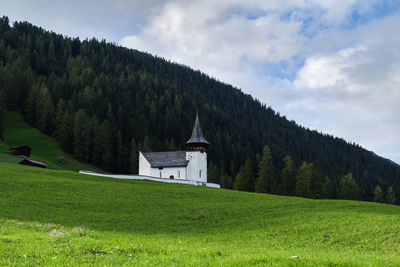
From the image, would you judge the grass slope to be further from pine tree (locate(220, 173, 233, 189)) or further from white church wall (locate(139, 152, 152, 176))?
pine tree (locate(220, 173, 233, 189))

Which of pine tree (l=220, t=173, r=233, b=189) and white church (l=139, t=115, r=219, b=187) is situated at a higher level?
white church (l=139, t=115, r=219, b=187)

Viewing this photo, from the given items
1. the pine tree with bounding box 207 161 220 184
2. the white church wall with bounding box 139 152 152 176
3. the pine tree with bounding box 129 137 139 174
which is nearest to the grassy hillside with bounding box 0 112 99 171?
the pine tree with bounding box 129 137 139 174

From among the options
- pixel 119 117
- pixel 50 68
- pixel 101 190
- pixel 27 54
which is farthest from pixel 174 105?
pixel 101 190

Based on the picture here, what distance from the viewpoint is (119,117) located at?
5871 inches

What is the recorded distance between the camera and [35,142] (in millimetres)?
114000

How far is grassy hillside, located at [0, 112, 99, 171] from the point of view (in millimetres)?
105438

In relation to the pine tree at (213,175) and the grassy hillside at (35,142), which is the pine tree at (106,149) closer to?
the grassy hillside at (35,142)

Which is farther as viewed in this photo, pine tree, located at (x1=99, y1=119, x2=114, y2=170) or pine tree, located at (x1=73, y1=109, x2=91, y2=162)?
pine tree, located at (x1=99, y1=119, x2=114, y2=170)

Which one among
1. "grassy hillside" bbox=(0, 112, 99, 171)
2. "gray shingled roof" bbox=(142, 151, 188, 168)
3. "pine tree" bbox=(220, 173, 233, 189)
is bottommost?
"pine tree" bbox=(220, 173, 233, 189)

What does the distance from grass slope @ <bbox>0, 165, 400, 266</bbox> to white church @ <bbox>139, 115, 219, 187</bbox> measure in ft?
98.5

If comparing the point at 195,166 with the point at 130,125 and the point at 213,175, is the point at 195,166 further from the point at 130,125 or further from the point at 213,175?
the point at 130,125

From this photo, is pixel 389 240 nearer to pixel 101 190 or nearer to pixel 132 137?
pixel 101 190

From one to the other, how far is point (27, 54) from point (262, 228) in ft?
596

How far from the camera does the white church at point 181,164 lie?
8475 cm
